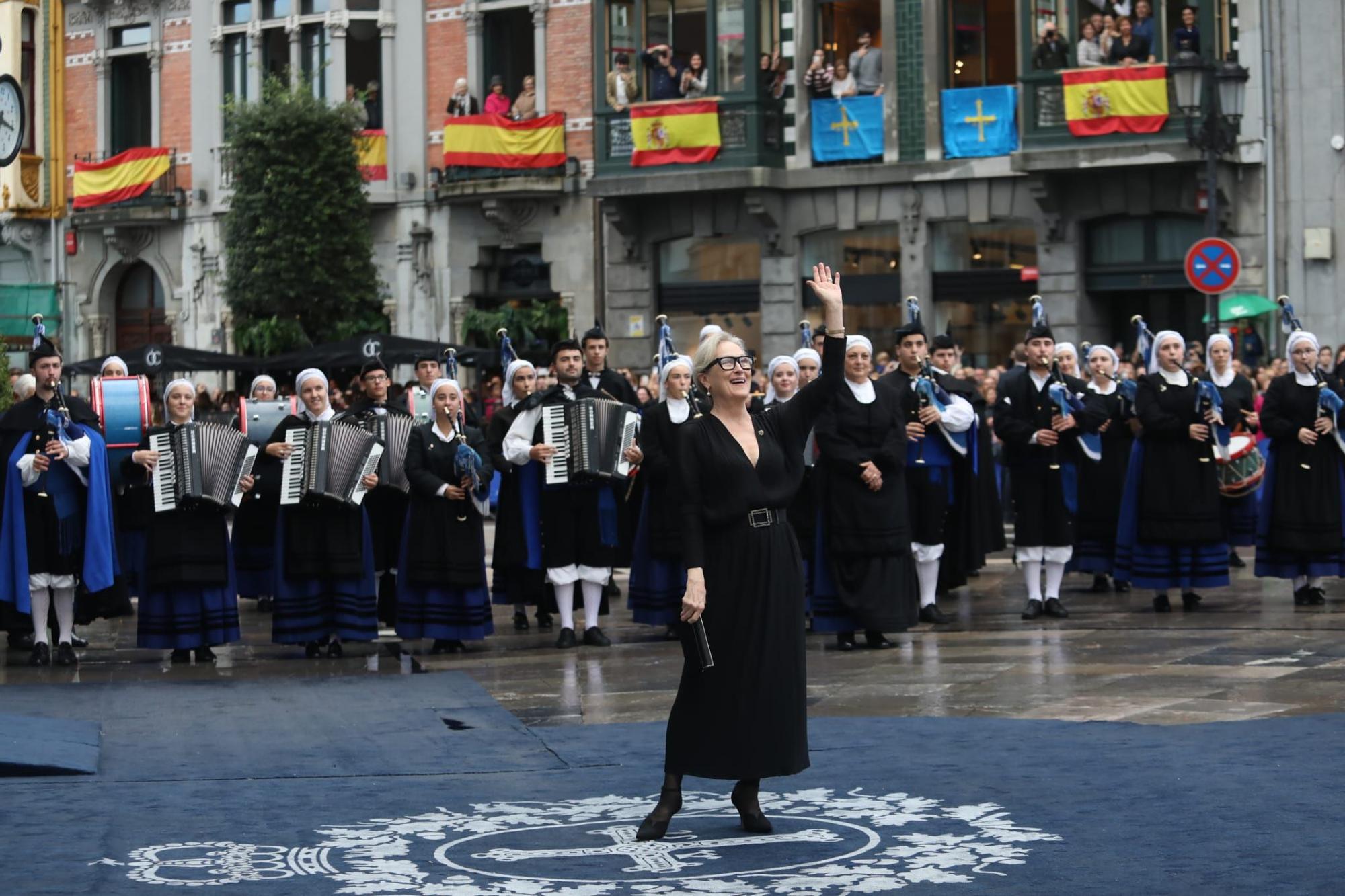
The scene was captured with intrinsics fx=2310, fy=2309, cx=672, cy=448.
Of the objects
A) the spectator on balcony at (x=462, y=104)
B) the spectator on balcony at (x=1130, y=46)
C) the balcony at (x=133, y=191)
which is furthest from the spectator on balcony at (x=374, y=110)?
the spectator on balcony at (x=1130, y=46)

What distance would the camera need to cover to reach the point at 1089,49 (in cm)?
3017

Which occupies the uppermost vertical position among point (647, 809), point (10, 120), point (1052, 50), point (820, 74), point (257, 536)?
point (820, 74)

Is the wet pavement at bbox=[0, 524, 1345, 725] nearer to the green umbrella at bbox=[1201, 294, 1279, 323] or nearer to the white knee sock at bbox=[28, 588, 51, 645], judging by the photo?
the white knee sock at bbox=[28, 588, 51, 645]

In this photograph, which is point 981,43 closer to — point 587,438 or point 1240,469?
point 1240,469

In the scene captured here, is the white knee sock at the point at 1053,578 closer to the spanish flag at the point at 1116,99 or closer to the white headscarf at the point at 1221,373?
the white headscarf at the point at 1221,373

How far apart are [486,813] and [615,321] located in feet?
85.2

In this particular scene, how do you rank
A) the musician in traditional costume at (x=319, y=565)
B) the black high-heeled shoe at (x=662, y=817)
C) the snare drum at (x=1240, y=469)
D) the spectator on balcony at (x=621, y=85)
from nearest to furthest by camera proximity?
the black high-heeled shoe at (x=662, y=817) < the musician in traditional costume at (x=319, y=565) < the snare drum at (x=1240, y=469) < the spectator on balcony at (x=621, y=85)

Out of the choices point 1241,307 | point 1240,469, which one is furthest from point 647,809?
point 1241,307

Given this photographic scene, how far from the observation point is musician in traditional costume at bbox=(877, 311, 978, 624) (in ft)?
52.8

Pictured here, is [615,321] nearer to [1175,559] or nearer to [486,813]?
[1175,559]

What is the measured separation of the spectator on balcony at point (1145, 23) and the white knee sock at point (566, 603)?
54.1 feet

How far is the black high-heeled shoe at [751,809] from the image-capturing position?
8750mm

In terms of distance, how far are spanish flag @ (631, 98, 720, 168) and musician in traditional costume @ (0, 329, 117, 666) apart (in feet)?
61.6

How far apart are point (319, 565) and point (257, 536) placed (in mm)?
2919
